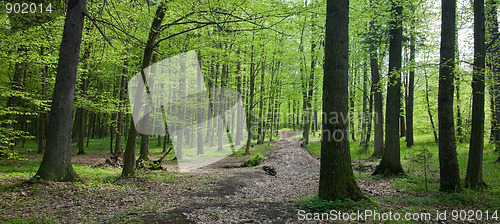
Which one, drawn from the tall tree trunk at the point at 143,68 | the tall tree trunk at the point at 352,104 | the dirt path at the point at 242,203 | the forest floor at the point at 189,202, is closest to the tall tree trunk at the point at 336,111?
the forest floor at the point at 189,202

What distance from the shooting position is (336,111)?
5785mm

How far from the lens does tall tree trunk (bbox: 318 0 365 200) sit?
18.8 feet

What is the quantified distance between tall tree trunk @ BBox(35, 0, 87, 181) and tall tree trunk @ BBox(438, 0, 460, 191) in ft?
33.8

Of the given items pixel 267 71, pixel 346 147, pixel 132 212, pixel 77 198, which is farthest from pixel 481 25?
pixel 267 71

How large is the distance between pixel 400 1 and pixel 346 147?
24.8ft

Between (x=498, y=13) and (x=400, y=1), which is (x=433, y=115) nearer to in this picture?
(x=498, y=13)

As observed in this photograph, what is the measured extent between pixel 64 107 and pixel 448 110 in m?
10.7

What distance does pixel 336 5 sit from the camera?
5.90 m

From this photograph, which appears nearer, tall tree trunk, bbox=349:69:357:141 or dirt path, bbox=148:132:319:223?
dirt path, bbox=148:132:319:223

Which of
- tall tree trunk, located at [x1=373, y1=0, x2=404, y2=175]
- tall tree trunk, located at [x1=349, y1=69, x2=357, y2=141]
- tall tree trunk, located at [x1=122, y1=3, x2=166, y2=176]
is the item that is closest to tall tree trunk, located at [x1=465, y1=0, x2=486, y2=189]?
tall tree trunk, located at [x1=373, y1=0, x2=404, y2=175]

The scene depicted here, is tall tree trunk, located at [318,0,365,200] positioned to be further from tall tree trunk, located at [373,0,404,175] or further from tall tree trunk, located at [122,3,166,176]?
tall tree trunk, located at [122,3,166,176]

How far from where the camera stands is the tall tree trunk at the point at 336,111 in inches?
226

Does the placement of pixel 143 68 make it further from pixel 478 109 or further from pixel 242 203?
pixel 478 109

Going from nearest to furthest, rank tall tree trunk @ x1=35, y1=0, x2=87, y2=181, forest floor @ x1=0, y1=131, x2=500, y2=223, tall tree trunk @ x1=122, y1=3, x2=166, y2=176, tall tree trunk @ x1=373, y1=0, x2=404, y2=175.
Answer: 1. forest floor @ x1=0, y1=131, x2=500, y2=223
2. tall tree trunk @ x1=35, y1=0, x2=87, y2=181
3. tall tree trunk @ x1=122, y1=3, x2=166, y2=176
4. tall tree trunk @ x1=373, y1=0, x2=404, y2=175
